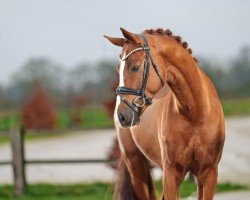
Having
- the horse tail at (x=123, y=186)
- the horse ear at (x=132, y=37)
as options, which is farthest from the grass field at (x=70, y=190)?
the horse ear at (x=132, y=37)

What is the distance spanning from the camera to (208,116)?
16.5 ft

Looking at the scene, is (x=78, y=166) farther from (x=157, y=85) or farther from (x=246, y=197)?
(x=157, y=85)

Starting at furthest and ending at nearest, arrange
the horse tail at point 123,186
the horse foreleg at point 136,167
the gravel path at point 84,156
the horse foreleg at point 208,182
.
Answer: the gravel path at point 84,156 < the horse tail at point 123,186 < the horse foreleg at point 136,167 < the horse foreleg at point 208,182

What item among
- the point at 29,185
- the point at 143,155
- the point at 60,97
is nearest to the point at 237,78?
the point at 60,97

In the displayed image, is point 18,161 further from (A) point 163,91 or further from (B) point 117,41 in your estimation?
(B) point 117,41

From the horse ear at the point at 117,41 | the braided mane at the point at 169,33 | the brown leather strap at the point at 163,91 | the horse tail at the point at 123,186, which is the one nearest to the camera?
the horse ear at the point at 117,41

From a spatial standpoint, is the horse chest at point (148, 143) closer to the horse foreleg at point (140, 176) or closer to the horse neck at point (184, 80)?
the horse foreleg at point (140, 176)

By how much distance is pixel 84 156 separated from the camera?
1969cm

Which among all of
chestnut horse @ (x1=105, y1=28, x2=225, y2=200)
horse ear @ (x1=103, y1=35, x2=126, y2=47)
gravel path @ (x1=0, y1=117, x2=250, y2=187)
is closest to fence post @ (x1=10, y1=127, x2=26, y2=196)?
gravel path @ (x1=0, y1=117, x2=250, y2=187)

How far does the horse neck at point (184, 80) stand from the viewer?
189 inches

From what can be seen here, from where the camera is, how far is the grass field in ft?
33.3

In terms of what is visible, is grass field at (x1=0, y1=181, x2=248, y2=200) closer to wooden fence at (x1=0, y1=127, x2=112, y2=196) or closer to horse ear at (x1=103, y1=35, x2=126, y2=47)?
wooden fence at (x1=0, y1=127, x2=112, y2=196)

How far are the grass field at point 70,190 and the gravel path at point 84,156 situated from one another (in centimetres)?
97

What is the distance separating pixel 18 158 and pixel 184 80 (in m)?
6.77
